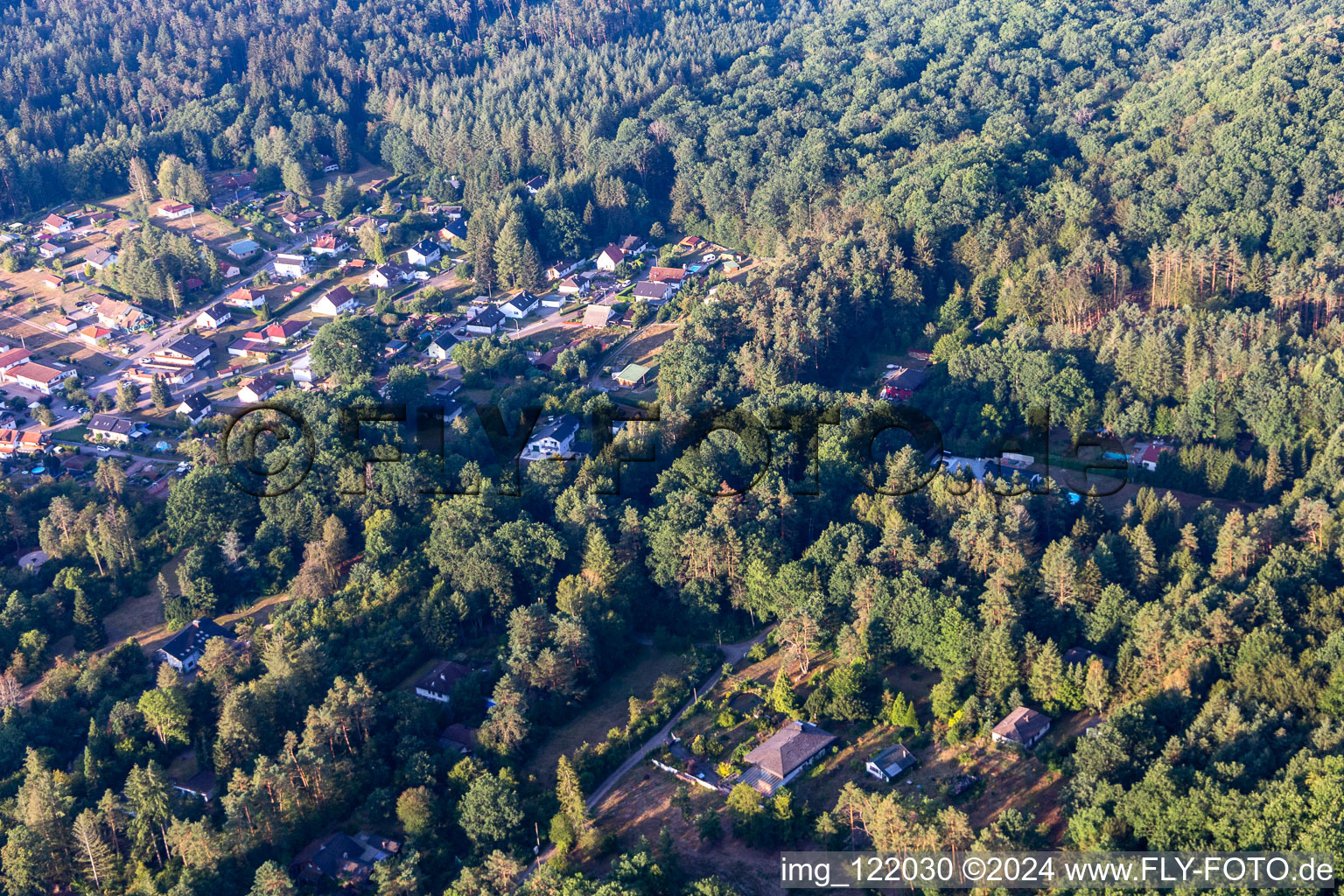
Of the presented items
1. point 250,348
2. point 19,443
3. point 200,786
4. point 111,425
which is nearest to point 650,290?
point 250,348

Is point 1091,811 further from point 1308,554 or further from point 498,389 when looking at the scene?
point 498,389

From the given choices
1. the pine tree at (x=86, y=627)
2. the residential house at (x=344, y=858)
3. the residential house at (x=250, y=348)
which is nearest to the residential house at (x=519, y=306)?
the residential house at (x=250, y=348)

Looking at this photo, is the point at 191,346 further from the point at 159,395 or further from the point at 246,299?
the point at 246,299

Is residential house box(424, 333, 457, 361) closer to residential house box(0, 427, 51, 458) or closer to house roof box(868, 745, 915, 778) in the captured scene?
residential house box(0, 427, 51, 458)

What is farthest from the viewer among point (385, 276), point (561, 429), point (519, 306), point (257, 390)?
point (385, 276)

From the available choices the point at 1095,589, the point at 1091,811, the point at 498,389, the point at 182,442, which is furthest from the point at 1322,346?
the point at 182,442

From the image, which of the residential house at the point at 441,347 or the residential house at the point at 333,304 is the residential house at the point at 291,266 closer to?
the residential house at the point at 333,304
